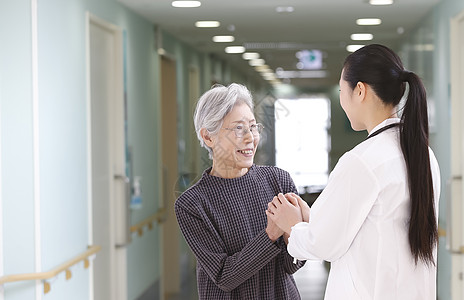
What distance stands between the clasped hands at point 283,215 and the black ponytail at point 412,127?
31 centimetres

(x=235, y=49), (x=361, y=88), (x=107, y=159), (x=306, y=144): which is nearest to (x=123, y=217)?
(x=107, y=159)

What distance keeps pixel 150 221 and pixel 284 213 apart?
5.00 meters

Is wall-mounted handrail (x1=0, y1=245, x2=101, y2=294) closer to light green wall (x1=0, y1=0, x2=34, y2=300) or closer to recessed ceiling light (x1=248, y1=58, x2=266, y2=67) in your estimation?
light green wall (x1=0, y1=0, x2=34, y2=300)

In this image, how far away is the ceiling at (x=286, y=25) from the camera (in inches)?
237

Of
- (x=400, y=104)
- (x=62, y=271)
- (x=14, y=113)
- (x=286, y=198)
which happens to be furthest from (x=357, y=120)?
(x=62, y=271)

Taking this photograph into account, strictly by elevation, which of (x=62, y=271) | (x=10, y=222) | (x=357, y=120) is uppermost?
(x=357, y=120)

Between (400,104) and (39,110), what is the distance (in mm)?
2555

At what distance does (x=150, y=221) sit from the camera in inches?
274

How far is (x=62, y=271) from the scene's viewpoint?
174 inches

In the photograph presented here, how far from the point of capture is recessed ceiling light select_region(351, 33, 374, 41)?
7.58m

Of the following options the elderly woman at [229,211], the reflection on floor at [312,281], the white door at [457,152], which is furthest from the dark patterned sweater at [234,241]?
the reflection on floor at [312,281]

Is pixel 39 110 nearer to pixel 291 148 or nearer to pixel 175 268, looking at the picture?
pixel 291 148

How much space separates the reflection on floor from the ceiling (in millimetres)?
1865

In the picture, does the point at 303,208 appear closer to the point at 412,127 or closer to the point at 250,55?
the point at 412,127
